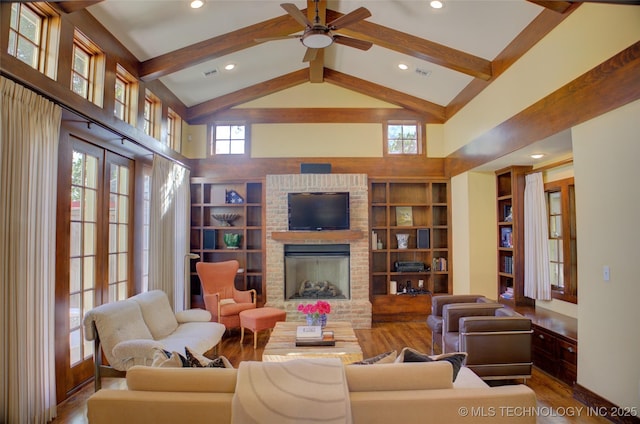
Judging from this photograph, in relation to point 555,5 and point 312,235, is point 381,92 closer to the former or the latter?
point 312,235

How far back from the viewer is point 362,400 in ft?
6.15

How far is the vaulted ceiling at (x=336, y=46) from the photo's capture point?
390cm

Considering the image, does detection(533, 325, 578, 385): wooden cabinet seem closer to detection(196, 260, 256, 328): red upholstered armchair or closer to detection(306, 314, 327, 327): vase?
detection(306, 314, 327, 327): vase

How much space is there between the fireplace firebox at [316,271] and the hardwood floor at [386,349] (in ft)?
2.88

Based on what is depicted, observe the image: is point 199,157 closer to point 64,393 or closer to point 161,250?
point 161,250

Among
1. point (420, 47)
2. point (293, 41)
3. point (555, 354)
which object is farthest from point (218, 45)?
point (555, 354)

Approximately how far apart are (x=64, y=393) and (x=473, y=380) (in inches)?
136

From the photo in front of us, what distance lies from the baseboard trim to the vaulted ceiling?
331 cm

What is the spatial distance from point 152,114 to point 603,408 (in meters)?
5.96

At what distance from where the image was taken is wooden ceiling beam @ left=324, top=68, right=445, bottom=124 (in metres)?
6.45

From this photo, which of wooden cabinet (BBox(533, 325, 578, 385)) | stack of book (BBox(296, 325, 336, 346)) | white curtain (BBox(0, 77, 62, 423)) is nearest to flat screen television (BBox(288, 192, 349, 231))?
stack of book (BBox(296, 325, 336, 346))

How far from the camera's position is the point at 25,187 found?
2.78m

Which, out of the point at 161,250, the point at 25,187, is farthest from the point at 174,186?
the point at 25,187

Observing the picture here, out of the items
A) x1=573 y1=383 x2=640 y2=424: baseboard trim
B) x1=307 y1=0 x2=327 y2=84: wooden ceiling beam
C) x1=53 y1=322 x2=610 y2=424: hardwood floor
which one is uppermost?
x1=307 y1=0 x2=327 y2=84: wooden ceiling beam
